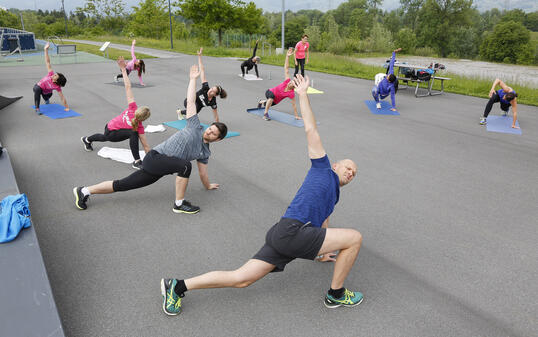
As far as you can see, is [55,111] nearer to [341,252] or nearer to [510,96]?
[341,252]

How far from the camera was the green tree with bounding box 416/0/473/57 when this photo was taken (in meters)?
54.6

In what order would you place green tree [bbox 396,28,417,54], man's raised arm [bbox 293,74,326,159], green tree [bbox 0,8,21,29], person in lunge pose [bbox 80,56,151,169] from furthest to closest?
1. green tree [bbox 0,8,21,29]
2. green tree [bbox 396,28,417,54]
3. person in lunge pose [bbox 80,56,151,169]
4. man's raised arm [bbox 293,74,326,159]

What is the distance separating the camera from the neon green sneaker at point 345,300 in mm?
2740

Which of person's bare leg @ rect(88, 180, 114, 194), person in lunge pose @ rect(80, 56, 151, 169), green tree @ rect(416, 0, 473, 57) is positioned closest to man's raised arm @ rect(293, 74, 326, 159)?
person's bare leg @ rect(88, 180, 114, 194)

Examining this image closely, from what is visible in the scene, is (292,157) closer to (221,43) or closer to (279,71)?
(279,71)

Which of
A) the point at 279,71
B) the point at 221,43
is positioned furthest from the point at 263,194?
the point at 221,43

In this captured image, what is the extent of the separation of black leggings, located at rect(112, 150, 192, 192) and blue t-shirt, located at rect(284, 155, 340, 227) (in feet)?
5.91

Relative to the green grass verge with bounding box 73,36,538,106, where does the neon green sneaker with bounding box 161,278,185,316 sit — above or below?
below

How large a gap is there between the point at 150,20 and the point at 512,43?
54225 mm

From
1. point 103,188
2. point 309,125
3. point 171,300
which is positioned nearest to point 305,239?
point 309,125

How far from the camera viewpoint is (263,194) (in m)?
4.72

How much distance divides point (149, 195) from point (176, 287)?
7.46 ft

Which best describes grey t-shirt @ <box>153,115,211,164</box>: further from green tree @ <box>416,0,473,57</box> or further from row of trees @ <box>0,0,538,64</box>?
green tree @ <box>416,0,473,57</box>

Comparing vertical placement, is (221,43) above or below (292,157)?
above
